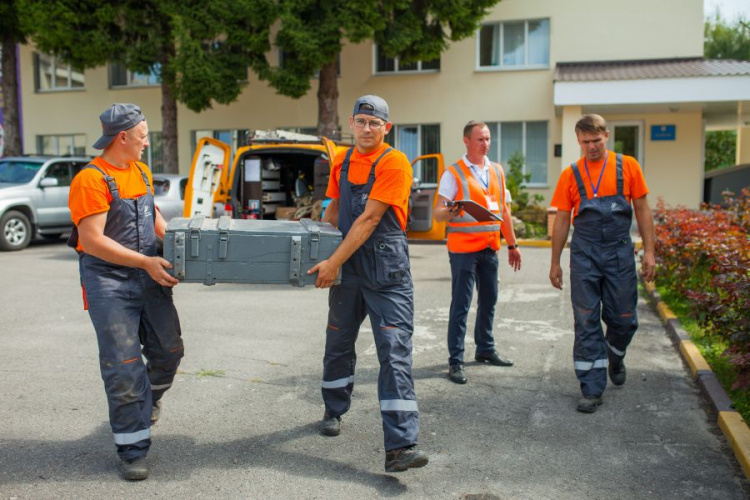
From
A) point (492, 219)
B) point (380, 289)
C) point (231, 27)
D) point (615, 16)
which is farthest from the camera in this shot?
point (615, 16)

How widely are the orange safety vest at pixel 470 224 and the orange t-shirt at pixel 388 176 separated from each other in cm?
172

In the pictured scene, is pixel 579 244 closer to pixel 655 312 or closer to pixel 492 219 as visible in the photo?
pixel 492 219

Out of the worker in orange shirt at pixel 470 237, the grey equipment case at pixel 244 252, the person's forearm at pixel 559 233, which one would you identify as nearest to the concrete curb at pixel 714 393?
the person's forearm at pixel 559 233

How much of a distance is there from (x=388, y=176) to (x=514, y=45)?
1979 centimetres

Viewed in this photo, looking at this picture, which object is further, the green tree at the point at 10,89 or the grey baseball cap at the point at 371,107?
the green tree at the point at 10,89

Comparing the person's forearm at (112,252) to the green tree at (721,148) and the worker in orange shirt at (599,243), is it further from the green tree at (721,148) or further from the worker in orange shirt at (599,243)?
the green tree at (721,148)

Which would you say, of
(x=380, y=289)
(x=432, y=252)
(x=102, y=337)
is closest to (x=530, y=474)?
(x=380, y=289)

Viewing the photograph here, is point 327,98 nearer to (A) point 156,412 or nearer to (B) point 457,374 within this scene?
(B) point 457,374

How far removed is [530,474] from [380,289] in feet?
4.20

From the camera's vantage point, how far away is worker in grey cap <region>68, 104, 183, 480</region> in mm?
3934

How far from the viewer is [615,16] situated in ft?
70.8

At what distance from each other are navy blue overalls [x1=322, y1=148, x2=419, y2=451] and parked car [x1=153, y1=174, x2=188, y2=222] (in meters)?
10.8

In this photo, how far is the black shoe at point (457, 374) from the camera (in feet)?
19.3

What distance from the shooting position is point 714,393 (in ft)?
17.6
